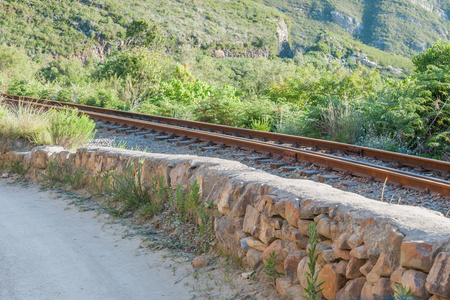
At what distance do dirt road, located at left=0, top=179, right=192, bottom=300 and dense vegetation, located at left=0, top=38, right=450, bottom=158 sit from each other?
6515 mm

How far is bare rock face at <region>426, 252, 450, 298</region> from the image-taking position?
2387 mm

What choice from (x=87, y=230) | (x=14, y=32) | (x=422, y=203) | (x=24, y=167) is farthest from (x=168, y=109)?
(x=14, y=32)

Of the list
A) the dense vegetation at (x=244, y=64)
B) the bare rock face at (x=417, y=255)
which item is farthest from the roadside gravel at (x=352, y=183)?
the dense vegetation at (x=244, y=64)

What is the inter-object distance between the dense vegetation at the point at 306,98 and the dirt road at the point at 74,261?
21.4 feet

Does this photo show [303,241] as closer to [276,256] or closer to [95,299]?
[276,256]

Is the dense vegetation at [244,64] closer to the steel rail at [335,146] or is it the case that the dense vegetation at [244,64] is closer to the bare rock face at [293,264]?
the steel rail at [335,146]

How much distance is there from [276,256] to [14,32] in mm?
54899

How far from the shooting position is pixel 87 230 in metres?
5.62

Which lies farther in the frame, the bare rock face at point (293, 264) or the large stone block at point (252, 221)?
the large stone block at point (252, 221)

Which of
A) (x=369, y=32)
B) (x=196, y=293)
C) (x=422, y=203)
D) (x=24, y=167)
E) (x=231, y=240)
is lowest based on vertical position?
(x=24, y=167)

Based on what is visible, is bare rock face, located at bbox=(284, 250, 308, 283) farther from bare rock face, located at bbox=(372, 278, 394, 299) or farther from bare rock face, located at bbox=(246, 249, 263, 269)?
bare rock face, located at bbox=(372, 278, 394, 299)

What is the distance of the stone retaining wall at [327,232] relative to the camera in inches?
Answer: 102

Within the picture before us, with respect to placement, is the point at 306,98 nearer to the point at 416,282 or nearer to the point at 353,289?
the point at 353,289

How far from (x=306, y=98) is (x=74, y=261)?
42.8 ft
